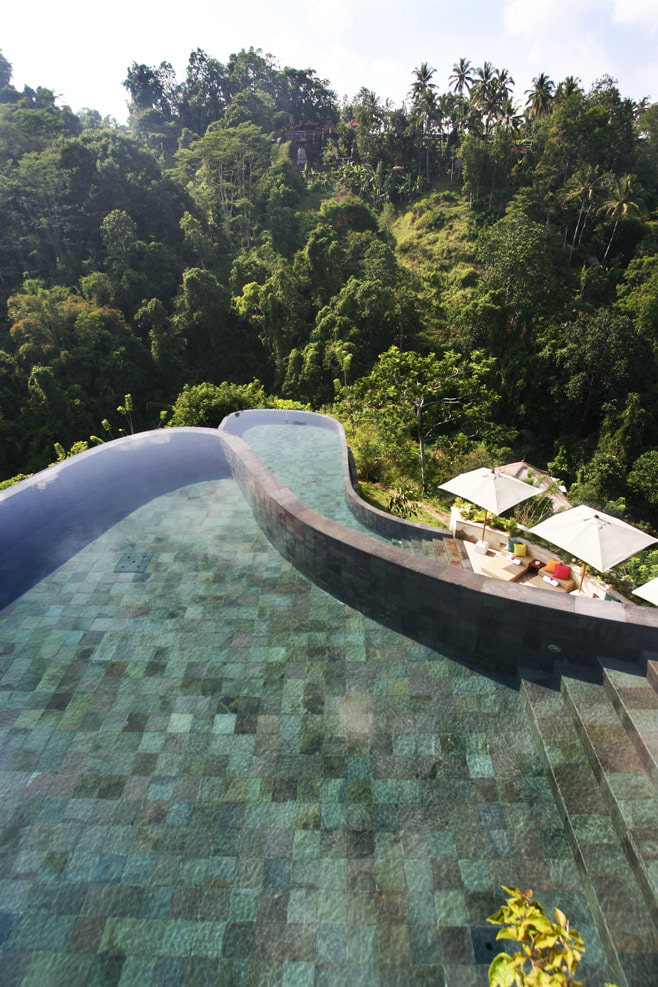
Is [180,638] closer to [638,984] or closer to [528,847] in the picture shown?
[528,847]

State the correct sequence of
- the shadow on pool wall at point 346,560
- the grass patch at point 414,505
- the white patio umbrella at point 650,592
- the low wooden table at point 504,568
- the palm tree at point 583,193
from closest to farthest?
1. the shadow on pool wall at point 346,560
2. the white patio umbrella at point 650,592
3. the low wooden table at point 504,568
4. the grass patch at point 414,505
5. the palm tree at point 583,193

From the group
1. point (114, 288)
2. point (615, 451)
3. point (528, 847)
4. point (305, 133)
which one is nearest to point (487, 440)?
point (615, 451)

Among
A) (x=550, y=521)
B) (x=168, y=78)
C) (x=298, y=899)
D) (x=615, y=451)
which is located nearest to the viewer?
(x=298, y=899)

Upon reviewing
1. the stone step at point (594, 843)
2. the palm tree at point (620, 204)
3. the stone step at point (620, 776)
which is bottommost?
the stone step at point (594, 843)

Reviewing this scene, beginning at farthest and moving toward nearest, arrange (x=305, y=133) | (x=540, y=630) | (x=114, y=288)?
(x=305, y=133), (x=114, y=288), (x=540, y=630)

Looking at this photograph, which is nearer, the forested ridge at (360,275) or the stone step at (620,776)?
the stone step at (620,776)

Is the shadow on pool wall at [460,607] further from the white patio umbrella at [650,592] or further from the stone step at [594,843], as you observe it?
the white patio umbrella at [650,592]

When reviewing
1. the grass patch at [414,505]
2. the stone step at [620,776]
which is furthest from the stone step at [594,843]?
the grass patch at [414,505]
